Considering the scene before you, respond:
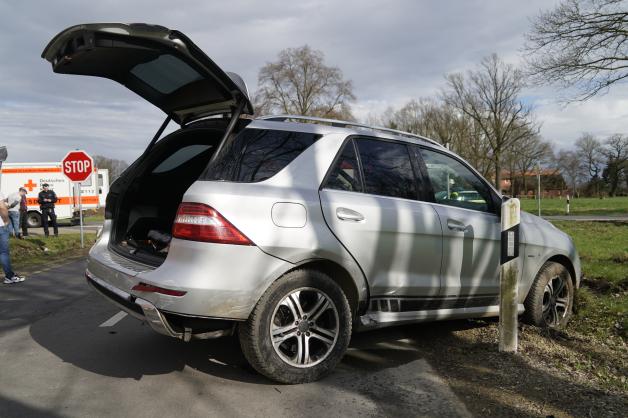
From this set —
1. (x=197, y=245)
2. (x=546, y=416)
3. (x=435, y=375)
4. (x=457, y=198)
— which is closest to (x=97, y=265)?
(x=197, y=245)

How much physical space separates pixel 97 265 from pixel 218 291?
56.9 inches

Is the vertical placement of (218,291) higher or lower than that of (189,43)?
lower

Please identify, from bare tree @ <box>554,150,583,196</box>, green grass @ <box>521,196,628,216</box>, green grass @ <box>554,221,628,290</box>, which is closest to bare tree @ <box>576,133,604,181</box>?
bare tree @ <box>554,150,583,196</box>

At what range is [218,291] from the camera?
311cm

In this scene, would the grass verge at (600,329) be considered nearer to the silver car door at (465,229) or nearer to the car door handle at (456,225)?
the silver car door at (465,229)

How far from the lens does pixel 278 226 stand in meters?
3.30

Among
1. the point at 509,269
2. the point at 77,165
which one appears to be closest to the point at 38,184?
the point at 77,165

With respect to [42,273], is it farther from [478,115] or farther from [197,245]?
[478,115]

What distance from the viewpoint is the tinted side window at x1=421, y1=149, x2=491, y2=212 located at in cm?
434

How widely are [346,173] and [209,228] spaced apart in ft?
3.88

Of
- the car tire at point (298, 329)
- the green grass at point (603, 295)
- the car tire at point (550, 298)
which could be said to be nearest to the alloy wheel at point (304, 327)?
the car tire at point (298, 329)

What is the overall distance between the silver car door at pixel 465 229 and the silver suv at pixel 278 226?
1cm

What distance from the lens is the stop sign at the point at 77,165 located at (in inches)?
560

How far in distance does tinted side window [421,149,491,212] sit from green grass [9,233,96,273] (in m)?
8.64
